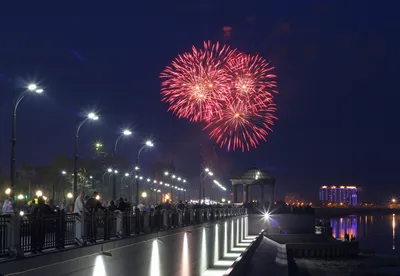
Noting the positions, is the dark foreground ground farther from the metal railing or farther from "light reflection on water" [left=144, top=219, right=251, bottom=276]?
the metal railing

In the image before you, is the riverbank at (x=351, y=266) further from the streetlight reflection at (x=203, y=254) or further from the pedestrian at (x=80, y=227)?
the pedestrian at (x=80, y=227)

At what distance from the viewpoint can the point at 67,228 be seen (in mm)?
21812

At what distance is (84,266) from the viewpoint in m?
21.4

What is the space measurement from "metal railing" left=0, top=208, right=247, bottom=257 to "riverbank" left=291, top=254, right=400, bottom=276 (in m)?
65.1

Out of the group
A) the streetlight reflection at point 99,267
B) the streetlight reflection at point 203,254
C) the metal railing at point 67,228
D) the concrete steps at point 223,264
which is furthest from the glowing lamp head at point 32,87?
the streetlight reflection at point 203,254

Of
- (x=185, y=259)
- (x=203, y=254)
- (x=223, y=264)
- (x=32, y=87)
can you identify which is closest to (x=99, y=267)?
(x=32, y=87)

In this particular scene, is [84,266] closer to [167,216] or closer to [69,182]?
[167,216]

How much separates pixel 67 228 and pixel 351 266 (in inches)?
3711

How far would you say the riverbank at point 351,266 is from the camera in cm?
9981

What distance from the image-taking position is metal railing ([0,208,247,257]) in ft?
58.1

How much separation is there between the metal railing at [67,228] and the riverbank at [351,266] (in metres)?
65.1

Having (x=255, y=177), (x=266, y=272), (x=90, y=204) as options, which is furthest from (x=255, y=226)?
(x=90, y=204)

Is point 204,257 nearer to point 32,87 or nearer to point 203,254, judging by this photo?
point 203,254

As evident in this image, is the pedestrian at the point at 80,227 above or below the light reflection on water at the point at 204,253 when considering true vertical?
above
